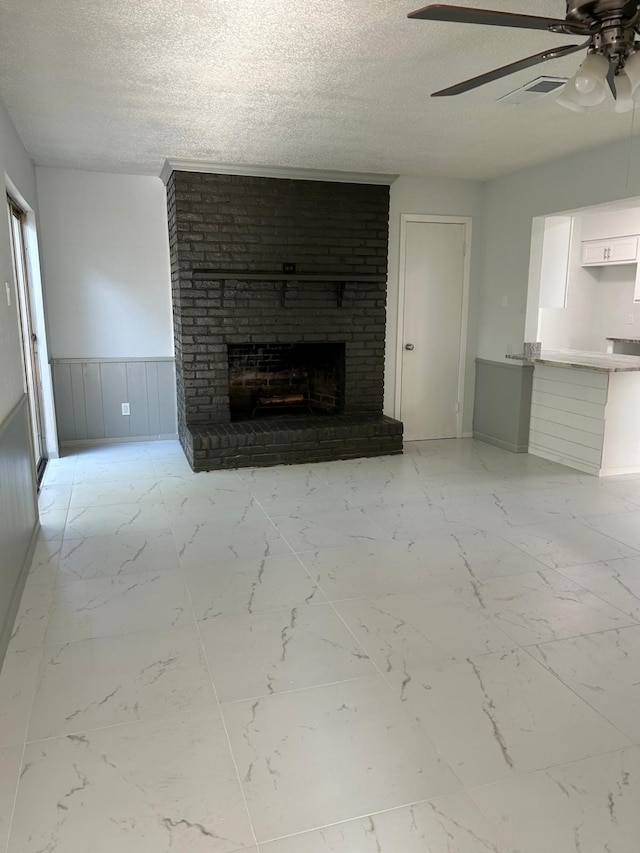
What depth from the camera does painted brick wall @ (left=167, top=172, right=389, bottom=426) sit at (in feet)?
15.8

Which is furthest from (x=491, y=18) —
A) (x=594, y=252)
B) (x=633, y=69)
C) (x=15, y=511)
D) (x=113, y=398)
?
(x=594, y=252)

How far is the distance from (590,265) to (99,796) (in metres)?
6.78

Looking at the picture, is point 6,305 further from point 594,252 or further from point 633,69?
point 594,252

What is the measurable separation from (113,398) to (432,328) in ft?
9.85

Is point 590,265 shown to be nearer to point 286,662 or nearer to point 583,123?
point 583,123

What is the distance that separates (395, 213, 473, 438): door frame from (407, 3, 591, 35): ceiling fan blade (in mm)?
3633

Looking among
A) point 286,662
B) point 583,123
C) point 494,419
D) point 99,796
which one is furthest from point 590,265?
point 99,796

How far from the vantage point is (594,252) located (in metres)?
6.55

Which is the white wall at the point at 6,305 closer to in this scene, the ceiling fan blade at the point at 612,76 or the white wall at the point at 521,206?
the ceiling fan blade at the point at 612,76

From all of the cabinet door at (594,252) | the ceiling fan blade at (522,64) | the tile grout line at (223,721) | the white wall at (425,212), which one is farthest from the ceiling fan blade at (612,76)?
the cabinet door at (594,252)

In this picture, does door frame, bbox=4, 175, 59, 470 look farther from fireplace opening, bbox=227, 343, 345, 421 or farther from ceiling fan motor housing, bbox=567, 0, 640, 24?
ceiling fan motor housing, bbox=567, 0, 640, 24

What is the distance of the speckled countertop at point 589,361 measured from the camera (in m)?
4.39

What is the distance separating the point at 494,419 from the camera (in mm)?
5652

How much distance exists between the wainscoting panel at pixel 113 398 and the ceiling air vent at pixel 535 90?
3511 millimetres
